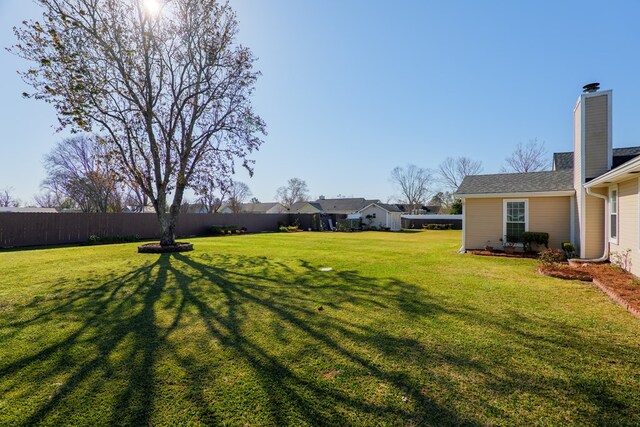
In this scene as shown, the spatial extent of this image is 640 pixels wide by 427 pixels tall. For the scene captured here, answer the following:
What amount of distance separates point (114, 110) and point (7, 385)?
11892 mm

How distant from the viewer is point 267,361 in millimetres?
3018

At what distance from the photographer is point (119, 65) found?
1107 centimetres

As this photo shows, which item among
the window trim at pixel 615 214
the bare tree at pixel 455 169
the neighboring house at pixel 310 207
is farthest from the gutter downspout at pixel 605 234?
the neighboring house at pixel 310 207

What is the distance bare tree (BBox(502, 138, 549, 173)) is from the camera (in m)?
34.1

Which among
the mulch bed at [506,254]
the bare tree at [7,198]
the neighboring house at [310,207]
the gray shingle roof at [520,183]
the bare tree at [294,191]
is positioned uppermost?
the bare tree at [294,191]

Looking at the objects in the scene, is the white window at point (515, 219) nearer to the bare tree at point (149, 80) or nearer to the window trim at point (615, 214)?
the window trim at point (615, 214)

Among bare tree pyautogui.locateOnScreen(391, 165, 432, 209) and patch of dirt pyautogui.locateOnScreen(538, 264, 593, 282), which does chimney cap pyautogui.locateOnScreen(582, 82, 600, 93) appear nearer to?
patch of dirt pyautogui.locateOnScreen(538, 264, 593, 282)

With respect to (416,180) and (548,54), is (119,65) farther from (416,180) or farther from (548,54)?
(416,180)

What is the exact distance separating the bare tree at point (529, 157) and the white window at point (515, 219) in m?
28.5

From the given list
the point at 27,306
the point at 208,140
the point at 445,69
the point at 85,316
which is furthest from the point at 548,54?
the point at 27,306

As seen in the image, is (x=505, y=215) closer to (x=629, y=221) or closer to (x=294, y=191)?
(x=629, y=221)

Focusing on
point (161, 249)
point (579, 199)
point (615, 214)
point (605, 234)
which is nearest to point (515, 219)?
point (579, 199)

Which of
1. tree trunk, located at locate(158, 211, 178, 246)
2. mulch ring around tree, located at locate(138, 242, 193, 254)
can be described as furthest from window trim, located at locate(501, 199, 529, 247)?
tree trunk, located at locate(158, 211, 178, 246)

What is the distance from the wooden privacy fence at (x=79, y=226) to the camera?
46.6 feet
